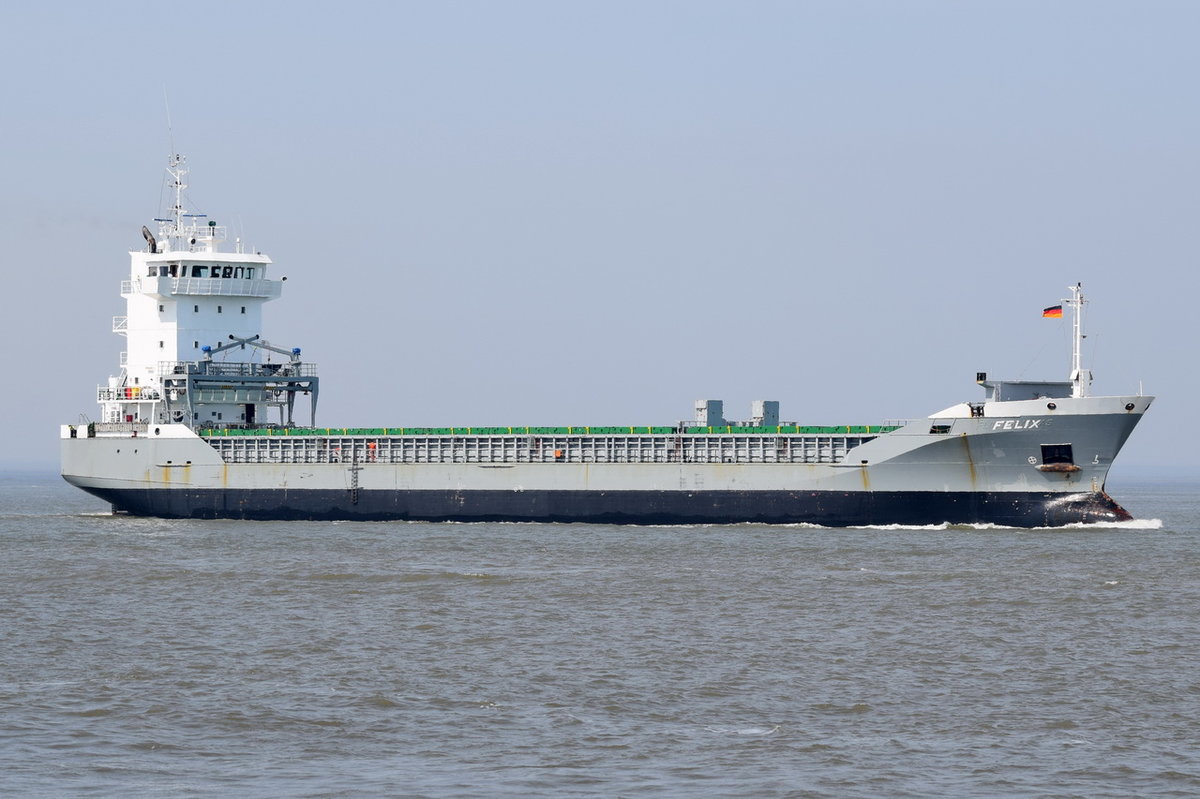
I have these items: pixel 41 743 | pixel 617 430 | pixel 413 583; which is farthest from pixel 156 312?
pixel 41 743

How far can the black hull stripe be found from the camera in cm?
4906

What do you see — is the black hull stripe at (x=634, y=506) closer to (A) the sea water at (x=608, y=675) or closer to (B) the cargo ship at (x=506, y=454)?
(B) the cargo ship at (x=506, y=454)

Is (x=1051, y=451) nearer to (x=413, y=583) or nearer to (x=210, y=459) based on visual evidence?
(x=413, y=583)

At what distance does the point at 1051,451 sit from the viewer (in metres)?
48.3

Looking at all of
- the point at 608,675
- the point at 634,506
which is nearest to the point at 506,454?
the point at 634,506

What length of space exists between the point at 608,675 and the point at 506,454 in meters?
34.3

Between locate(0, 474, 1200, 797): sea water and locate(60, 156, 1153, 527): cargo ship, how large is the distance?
263 inches

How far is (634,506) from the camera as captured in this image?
5494 centimetres

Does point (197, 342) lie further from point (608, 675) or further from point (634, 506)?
point (608, 675)

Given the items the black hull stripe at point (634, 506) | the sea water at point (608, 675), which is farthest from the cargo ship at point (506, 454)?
the sea water at point (608, 675)

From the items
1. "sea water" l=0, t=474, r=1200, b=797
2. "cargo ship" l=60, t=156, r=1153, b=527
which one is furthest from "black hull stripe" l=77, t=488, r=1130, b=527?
"sea water" l=0, t=474, r=1200, b=797

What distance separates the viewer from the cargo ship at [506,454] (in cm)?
4872

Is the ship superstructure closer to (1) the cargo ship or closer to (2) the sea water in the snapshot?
(1) the cargo ship

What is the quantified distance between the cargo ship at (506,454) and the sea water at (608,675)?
6679 mm
